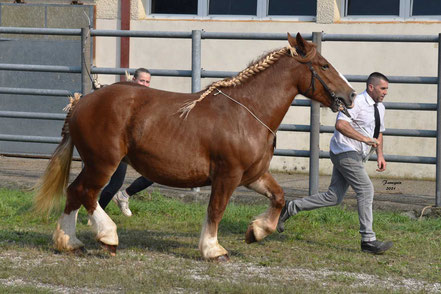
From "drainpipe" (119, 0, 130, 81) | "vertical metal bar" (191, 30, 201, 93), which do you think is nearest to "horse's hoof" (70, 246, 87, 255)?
"vertical metal bar" (191, 30, 201, 93)

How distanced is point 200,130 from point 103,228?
4.03 ft

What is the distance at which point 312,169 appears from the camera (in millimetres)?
10352

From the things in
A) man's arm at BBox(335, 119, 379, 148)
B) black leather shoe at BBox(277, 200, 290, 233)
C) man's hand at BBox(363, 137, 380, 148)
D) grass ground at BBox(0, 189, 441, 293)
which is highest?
man's arm at BBox(335, 119, 379, 148)

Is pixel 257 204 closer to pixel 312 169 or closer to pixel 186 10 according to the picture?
pixel 312 169

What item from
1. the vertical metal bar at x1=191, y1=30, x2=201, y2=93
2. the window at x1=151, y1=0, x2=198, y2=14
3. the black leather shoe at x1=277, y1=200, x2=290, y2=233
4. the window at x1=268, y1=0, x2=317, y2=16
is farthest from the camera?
the window at x1=151, y1=0, x2=198, y2=14

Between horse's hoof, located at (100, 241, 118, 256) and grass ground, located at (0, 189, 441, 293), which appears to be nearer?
grass ground, located at (0, 189, 441, 293)

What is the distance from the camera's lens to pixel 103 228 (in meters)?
7.43

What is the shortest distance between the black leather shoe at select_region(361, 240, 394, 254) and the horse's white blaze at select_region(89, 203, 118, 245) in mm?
2389

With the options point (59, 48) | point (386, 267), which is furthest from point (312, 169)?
point (59, 48)

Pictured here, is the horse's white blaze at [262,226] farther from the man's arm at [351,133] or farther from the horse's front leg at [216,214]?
the man's arm at [351,133]

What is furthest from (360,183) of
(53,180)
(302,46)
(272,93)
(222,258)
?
(53,180)

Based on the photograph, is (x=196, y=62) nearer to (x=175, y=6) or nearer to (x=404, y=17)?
(x=175, y=6)

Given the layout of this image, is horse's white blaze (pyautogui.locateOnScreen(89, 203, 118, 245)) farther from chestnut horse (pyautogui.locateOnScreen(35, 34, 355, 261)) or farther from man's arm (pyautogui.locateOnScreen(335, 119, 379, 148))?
man's arm (pyautogui.locateOnScreen(335, 119, 379, 148))

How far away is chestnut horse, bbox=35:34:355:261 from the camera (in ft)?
24.1
